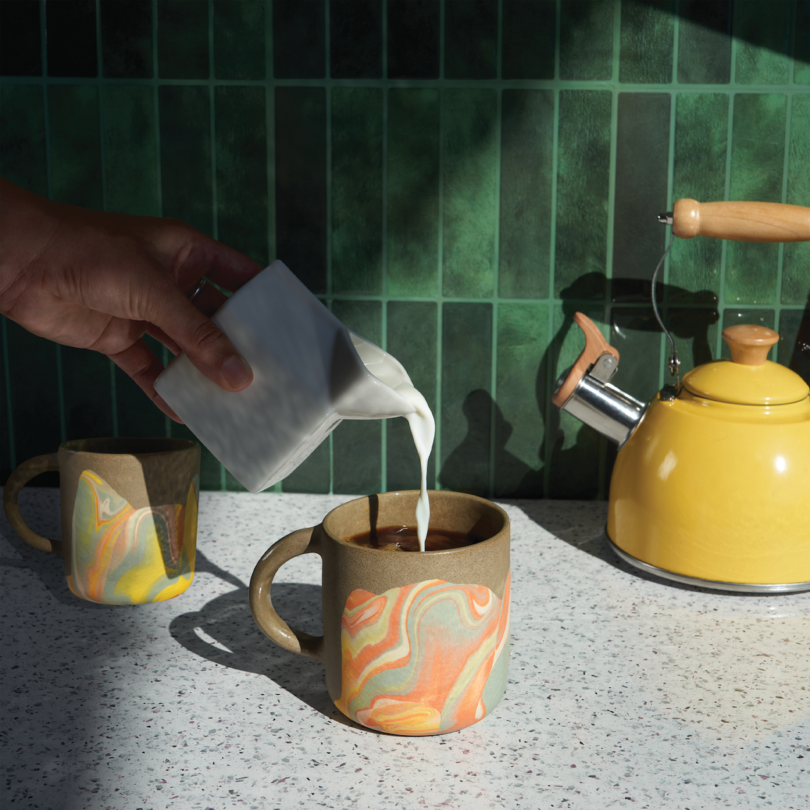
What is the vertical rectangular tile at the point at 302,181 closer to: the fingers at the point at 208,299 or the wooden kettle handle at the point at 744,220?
the fingers at the point at 208,299

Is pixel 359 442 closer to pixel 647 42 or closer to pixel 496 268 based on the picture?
pixel 496 268

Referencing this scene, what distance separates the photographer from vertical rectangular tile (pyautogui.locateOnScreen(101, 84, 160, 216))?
964mm

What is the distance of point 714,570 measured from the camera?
730 mm

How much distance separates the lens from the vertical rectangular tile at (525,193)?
938 millimetres

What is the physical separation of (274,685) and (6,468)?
63 cm

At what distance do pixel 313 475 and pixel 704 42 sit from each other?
0.65 m

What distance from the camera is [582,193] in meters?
0.95

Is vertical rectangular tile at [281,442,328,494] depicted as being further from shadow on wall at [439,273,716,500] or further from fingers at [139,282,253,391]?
fingers at [139,282,253,391]

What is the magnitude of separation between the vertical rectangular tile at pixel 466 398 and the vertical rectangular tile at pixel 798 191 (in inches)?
13.1

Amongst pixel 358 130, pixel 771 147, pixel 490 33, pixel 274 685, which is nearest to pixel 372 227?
pixel 358 130

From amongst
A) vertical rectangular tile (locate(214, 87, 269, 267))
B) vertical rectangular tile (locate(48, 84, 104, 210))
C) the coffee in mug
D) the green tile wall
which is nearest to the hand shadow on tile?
the coffee in mug

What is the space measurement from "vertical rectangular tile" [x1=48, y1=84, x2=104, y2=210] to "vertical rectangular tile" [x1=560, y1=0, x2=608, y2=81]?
1.73 ft

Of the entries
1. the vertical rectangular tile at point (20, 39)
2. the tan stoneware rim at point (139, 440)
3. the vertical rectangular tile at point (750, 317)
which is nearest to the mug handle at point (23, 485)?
the tan stoneware rim at point (139, 440)

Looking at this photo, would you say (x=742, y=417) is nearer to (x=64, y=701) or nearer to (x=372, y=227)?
(x=372, y=227)
